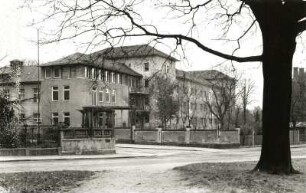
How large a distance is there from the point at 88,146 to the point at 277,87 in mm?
18768

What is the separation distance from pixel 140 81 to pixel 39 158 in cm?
4879

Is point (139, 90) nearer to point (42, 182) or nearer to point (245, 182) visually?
point (42, 182)

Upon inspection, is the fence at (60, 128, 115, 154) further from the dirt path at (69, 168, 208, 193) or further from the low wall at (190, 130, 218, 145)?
the dirt path at (69, 168, 208, 193)

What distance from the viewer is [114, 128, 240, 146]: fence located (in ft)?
136

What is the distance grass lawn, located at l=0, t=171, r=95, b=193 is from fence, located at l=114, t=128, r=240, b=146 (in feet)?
93.6

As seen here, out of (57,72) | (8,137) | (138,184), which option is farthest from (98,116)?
(138,184)

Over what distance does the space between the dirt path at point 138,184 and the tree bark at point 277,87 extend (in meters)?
2.73

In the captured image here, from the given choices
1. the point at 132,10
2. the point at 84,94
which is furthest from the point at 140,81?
the point at 132,10

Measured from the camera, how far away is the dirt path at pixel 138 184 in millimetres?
10105

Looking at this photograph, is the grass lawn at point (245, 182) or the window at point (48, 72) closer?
the grass lawn at point (245, 182)

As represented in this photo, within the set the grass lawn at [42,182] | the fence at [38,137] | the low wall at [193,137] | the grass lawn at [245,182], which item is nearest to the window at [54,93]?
the low wall at [193,137]

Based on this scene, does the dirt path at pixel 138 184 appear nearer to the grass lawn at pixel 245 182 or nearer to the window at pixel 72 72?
the grass lawn at pixel 245 182

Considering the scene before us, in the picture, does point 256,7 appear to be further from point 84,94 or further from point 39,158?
point 84,94

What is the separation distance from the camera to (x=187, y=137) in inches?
1660
